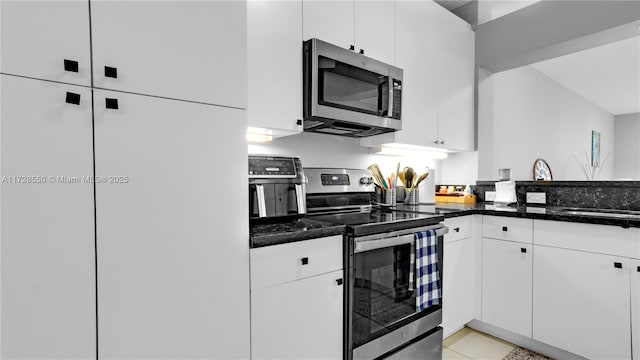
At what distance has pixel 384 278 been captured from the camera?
1.67m

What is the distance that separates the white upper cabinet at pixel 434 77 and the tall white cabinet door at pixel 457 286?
→ 2.59 ft

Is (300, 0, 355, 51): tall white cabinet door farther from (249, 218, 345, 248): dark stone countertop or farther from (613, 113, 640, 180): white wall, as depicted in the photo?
(613, 113, 640, 180): white wall

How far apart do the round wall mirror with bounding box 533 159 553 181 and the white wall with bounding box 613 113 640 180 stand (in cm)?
327

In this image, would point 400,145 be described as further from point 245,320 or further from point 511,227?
point 245,320

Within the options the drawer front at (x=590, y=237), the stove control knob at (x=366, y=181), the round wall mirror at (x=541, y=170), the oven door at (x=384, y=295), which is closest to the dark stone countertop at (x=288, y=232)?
the oven door at (x=384, y=295)

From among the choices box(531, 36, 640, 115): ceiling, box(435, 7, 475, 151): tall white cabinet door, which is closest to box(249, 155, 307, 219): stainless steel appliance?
box(435, 7, 475, 151): tall white cabinet door

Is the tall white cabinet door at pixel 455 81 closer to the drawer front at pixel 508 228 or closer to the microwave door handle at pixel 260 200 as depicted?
the drawer front at pixel 508 228

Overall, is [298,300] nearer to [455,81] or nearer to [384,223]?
[384,223]

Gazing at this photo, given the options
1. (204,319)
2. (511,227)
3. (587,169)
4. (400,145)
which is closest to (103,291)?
(204,319)

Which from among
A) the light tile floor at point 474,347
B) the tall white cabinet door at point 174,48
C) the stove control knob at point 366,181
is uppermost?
the tall white cabinet door at point 174,48

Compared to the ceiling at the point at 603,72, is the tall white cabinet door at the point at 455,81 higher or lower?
lower

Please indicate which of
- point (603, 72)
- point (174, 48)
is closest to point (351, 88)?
point (174, 48)

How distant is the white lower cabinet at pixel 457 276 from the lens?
7.01 ft

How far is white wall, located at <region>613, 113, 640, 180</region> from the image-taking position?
19.8 ft
